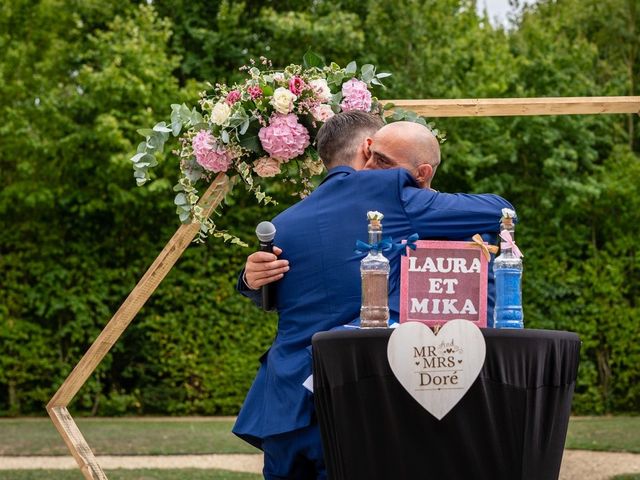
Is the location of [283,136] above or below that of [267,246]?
above

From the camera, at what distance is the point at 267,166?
14.7 ft

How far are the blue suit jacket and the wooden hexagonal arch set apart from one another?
113cm

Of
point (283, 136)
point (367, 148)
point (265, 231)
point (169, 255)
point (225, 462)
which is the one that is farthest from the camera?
point (225, 462)

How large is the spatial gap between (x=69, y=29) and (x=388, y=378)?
42.2 ft

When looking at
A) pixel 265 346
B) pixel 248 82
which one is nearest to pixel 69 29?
pixel 265 346

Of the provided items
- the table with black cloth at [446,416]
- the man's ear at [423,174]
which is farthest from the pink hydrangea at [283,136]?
the table with black cloth at [446,416]

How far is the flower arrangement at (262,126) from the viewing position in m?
4.39

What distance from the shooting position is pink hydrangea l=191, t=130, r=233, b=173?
4.43 metres

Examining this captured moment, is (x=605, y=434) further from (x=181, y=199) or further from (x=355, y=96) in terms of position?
(x=181, y=199)

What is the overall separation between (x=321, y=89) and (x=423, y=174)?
3.73 ft

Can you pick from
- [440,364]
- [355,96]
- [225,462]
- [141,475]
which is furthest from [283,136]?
[225,462]

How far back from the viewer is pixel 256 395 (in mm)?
3584

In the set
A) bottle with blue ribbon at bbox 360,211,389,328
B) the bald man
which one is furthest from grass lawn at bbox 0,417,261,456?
bottle with blue ribbon at bbox 360,211,389,328

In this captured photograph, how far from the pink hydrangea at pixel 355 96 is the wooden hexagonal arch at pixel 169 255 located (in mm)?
142
